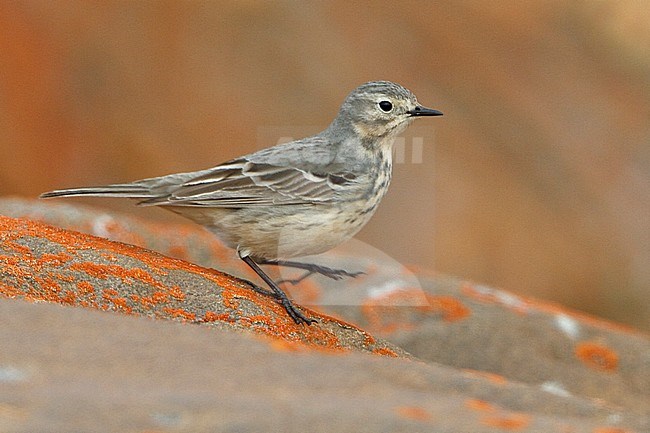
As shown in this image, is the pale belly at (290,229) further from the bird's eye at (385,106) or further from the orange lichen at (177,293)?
the orange lichen at (177,293)

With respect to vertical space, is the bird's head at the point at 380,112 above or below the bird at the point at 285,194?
above

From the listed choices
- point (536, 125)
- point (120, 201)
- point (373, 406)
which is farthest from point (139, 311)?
point (536, 125)

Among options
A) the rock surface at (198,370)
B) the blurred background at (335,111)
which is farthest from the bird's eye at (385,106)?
the blurred background at (335,111)

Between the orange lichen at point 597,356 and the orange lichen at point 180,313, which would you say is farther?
the orange lichen at point 597,356

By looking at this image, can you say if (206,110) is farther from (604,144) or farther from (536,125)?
(604,144)

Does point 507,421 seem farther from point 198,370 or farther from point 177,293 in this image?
point 177,293
